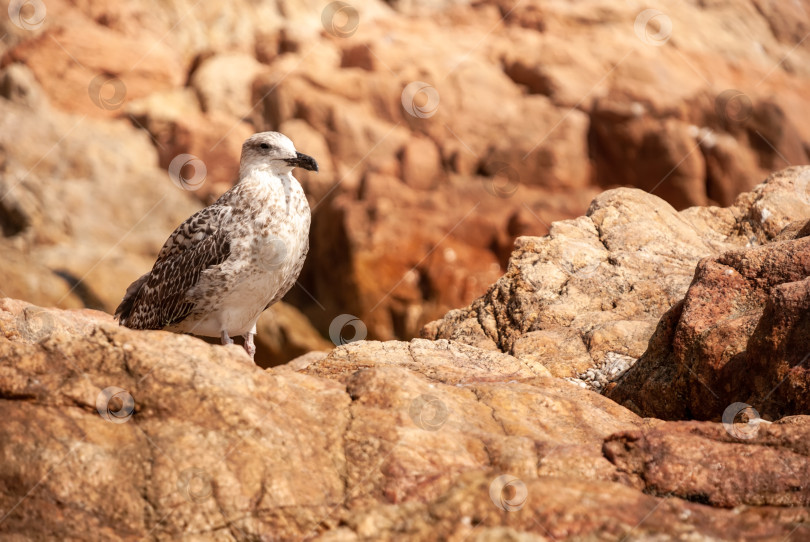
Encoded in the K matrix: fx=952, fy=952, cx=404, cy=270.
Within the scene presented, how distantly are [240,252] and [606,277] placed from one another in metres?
2.77

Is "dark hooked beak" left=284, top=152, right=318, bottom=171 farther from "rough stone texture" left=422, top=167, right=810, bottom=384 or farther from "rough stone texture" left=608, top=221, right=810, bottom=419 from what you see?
"rough stone texture" left=608, top=221, right=810, bottom=419

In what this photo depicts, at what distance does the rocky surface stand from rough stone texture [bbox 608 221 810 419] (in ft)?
2.02

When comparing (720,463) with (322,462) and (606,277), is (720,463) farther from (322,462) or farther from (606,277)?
(606,277)

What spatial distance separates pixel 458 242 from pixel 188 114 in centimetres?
763

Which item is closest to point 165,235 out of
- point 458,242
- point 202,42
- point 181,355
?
point 458,242

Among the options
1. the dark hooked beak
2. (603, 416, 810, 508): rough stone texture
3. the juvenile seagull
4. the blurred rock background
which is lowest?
the blurred rock background

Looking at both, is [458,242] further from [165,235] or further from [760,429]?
[760,429]

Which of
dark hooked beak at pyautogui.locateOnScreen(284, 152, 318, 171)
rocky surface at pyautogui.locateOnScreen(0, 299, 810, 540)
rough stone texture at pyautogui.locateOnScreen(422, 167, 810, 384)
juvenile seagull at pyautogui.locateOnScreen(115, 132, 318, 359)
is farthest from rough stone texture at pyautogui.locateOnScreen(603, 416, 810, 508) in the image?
dark hooked beak at pyautogui.locateOnScreen(284, 152, 318, 171)

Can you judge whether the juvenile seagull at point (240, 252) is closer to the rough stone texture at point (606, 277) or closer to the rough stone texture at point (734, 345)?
the rough stone texture at point (606, 277)

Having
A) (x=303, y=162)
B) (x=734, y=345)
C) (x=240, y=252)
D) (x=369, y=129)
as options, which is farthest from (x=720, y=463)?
(x=369, y=129)

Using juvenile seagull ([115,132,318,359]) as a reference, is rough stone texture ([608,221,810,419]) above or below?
above

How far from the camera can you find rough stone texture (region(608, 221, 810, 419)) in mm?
4844

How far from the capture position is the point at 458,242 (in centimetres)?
1747

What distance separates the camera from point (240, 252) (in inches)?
252
